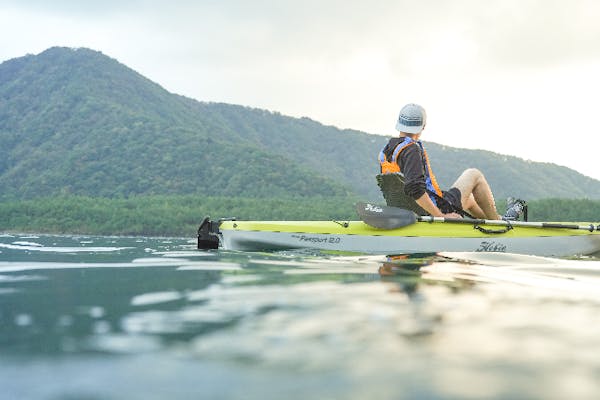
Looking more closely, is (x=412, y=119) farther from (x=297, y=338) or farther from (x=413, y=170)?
(x=297, y=338)

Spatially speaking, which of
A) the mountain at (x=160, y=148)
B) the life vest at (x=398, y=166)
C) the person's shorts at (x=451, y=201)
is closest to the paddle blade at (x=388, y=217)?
the life vest at (x=398, y=166)

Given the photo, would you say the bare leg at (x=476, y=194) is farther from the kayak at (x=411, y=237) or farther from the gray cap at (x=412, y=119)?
the gray cap at (x=412, y=119)

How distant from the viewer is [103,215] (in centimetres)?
6097

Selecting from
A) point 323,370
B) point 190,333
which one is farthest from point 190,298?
point 323,370

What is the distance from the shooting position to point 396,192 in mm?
8867

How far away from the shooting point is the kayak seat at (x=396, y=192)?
340 inches

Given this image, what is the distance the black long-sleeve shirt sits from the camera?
27.8ft

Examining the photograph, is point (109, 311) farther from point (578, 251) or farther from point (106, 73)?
point (106, 73)

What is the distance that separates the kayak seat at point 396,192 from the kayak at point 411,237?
0.38m

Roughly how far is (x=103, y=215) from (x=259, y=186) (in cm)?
2824

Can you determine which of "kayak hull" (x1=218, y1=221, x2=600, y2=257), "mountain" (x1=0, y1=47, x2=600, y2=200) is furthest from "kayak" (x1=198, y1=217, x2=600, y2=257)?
"mountain" (x1=0, y1=47, x2=600, y2=200)

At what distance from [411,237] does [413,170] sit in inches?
36.8

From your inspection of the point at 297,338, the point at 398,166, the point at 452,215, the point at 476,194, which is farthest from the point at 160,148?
the point at 297,338

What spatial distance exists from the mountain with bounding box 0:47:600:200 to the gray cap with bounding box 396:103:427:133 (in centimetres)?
7524
